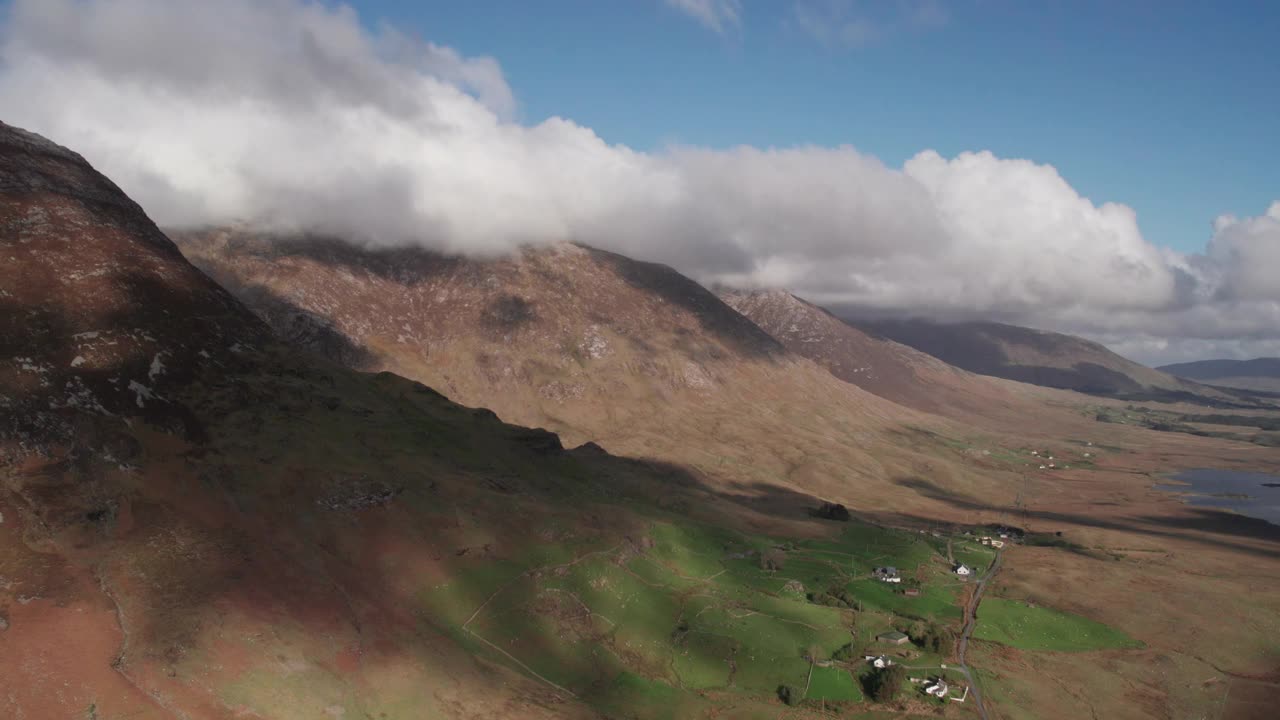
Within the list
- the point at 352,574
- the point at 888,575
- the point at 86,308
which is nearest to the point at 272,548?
the point at 352,574

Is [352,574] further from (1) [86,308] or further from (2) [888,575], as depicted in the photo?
(2) [888,575]

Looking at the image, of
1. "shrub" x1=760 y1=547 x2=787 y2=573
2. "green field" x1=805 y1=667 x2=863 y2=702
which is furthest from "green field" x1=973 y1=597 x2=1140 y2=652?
"shrub" x1=760 y1=547 x2=787 y2=573

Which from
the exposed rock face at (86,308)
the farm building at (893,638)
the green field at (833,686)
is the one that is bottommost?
the green field at (833,686)

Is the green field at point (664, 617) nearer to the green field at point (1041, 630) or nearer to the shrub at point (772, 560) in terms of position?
the shrub at point (772, 560)

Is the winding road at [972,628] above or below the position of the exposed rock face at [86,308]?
below

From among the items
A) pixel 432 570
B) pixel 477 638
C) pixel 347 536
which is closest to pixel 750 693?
pixel 477 638

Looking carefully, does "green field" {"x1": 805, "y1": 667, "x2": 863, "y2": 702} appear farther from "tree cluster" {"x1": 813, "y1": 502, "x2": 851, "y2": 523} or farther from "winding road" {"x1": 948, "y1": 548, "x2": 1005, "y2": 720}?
"tree cluster" {"x1": 813, "y1": 502, "x2": 851, "y2": 523}

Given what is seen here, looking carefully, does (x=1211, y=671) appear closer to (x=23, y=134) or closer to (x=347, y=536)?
(x=347, y=536)

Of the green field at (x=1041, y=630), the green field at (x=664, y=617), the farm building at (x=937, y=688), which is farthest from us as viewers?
the green field at (x=1041, y=630)

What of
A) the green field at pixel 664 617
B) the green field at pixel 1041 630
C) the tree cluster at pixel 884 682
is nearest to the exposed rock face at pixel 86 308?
the green field at pixel 664 617
